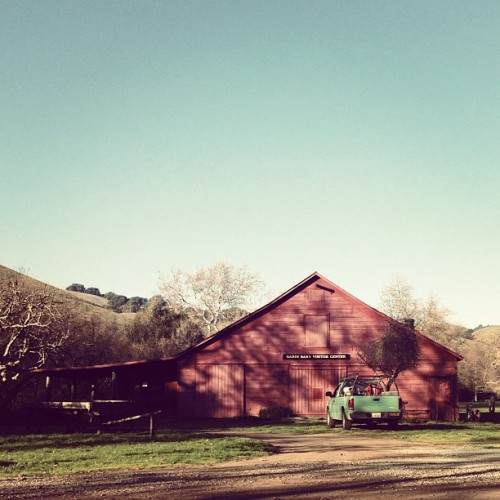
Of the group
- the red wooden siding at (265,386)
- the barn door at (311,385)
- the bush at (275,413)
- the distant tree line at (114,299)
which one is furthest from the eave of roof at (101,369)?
the distant tree line at (114,299)

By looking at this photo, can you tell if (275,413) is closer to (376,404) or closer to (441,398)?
(441,398)

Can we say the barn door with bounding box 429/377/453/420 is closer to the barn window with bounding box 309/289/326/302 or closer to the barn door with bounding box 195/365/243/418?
the barn window with bounding box 309/289/326/302

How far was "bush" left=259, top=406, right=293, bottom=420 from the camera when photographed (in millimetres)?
35125

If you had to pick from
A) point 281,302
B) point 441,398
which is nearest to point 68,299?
point 281,302

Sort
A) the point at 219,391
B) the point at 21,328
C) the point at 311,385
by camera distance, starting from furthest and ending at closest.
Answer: the point at 21,328 < the point at 219,391 < the point at 311,385

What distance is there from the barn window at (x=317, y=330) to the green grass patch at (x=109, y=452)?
1566cm

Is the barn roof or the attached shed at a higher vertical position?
the barn roof

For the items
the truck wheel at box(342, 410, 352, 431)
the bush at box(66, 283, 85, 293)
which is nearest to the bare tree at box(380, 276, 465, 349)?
the truck wheel at box(342, 410, 352, 431)

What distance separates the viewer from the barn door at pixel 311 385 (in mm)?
35688

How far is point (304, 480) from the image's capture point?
37.7ft

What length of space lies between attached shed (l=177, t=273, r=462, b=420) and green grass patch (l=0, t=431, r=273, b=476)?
14419mm

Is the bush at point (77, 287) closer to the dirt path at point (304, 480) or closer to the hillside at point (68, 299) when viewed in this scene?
the hillside at point (68, 299)

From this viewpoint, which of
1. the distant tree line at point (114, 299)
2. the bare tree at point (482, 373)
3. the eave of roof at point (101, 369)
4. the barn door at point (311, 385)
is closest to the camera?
the eave of roof at point (101, 369)

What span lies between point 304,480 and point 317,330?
25.1 metres
